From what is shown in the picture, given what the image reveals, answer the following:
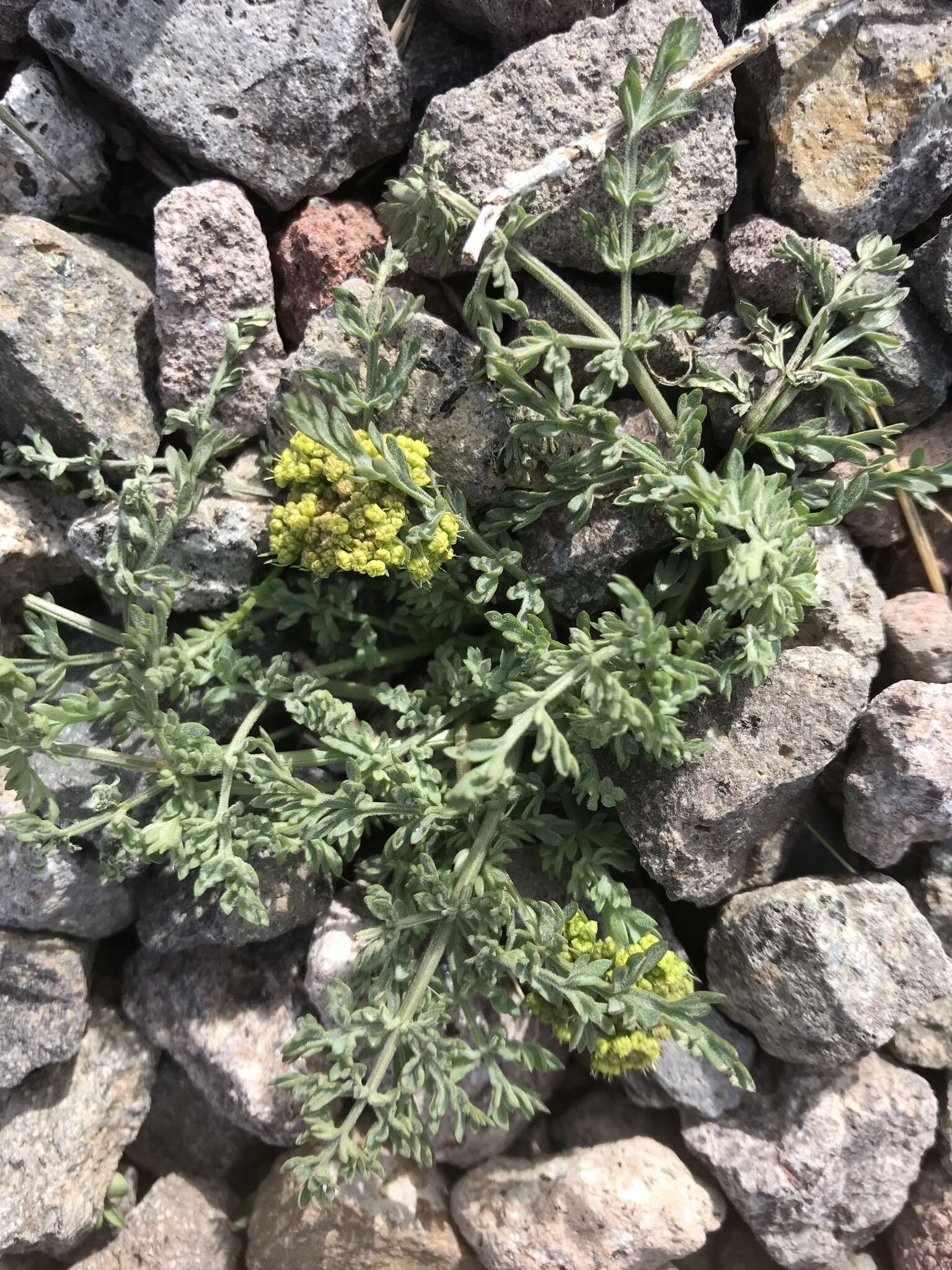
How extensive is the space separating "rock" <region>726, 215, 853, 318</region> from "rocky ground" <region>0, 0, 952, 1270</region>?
2cm

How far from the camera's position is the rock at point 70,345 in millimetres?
3496

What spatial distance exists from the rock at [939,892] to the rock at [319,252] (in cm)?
361

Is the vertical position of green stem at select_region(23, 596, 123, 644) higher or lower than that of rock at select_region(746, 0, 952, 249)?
lower

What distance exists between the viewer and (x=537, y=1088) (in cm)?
417

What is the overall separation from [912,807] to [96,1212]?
424 centimetres

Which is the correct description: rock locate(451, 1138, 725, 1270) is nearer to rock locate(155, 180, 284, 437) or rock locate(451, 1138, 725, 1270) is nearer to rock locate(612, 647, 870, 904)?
rock locate(612, 647, 870, 904)

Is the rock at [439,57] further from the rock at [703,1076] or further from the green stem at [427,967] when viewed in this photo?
the rock at [703,1076]

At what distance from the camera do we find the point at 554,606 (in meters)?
3.65

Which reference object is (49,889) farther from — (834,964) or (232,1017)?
(834,964)

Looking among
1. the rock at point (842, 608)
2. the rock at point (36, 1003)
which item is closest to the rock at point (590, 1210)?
the rock at point (36, 1003)

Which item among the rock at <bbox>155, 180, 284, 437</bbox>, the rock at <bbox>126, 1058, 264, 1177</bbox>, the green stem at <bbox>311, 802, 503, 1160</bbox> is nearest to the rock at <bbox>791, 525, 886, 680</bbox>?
the green stem at <bbox>311, 802, 503, 1160</bbox>

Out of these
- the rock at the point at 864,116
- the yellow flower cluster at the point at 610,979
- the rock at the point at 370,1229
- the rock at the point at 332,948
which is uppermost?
the rock at the point at 864,116

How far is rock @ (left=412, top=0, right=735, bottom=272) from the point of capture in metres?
3.30

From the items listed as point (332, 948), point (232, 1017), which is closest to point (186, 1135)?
point (232, 1017)
